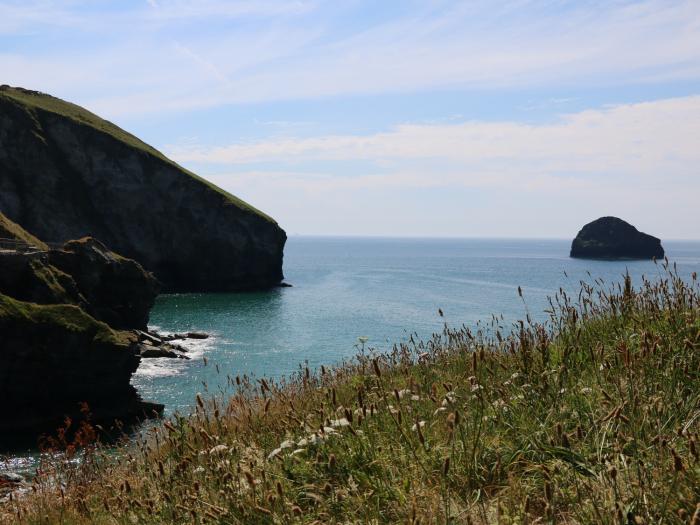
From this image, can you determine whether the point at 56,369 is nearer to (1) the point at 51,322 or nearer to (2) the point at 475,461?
(1) the point at 51,322

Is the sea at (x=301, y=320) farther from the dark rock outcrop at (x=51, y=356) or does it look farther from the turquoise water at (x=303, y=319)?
the dark rock outcrop at (x=51, y=356)

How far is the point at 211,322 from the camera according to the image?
7256 centimetres

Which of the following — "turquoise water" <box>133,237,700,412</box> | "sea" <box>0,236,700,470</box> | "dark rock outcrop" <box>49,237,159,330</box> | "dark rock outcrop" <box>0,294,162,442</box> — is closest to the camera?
"dark rock outcrop" <box>0,294,162,442</box>

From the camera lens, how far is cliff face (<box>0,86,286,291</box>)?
9769 centimetres

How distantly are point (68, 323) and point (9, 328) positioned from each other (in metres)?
2.98

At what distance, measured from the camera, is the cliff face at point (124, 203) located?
9769 centimetres

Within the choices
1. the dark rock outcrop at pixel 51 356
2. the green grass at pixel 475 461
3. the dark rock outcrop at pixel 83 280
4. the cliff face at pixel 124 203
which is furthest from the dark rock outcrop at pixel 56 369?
the cliff face at pixel 124 203

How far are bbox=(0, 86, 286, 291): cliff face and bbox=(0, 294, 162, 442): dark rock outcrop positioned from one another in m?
69.6

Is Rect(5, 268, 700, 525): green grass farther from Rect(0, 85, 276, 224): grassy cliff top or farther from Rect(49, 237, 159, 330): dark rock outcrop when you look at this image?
Rect(0, 85, 276, 224): grassy cliff top

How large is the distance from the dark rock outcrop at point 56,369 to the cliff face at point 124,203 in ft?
228

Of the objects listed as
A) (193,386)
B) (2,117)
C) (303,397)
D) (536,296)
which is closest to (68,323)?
(193,386)

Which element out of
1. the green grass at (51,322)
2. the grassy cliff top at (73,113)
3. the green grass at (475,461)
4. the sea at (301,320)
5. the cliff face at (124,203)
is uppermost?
the grassy cliff top at (73,113)

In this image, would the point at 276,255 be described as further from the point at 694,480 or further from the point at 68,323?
the point at 694,480

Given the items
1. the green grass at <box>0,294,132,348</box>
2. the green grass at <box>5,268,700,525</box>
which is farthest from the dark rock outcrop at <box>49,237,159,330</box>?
the green grass at <box>5,268,700,525</box>
